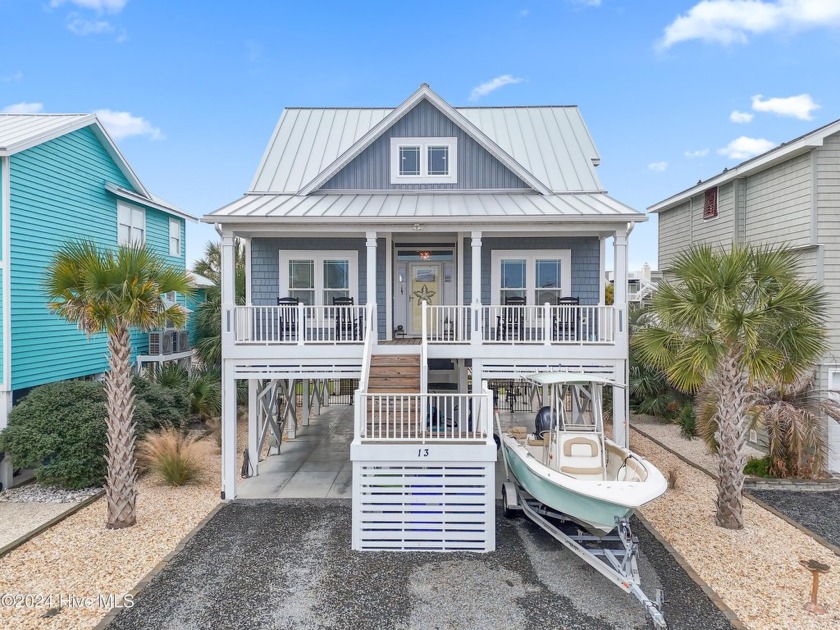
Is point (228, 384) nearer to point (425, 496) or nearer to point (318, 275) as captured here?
point (318, 275)

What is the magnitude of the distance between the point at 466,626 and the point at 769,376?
6.45m

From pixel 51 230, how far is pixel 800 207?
60.9 ft

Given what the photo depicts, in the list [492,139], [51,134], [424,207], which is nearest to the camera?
[424,207]

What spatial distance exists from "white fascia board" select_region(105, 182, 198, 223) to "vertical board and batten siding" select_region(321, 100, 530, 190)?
719 centimetres

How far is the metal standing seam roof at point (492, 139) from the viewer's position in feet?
45.1

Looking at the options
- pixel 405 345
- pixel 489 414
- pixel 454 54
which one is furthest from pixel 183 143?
pixel 489 414

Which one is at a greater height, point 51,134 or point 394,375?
point 51,134

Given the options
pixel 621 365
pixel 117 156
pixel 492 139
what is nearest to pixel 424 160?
pixel 492 139

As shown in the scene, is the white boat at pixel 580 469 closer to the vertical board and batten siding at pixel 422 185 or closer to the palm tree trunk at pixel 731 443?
the palm tree trunk at pixel 731 443

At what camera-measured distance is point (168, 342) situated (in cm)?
A: 1730

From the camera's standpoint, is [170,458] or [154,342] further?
[154,342]

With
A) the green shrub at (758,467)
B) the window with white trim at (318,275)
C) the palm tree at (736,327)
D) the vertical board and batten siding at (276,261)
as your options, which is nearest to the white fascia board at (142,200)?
the vertical board and batten siding at (276,261)

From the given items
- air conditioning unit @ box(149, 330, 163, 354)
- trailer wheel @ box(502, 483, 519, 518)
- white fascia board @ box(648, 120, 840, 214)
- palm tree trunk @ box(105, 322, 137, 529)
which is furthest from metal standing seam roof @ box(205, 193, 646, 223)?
air conditioning unit @ box(149, 330, 163, 354)

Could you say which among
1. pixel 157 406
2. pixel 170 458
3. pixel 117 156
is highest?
pixel 117 156
